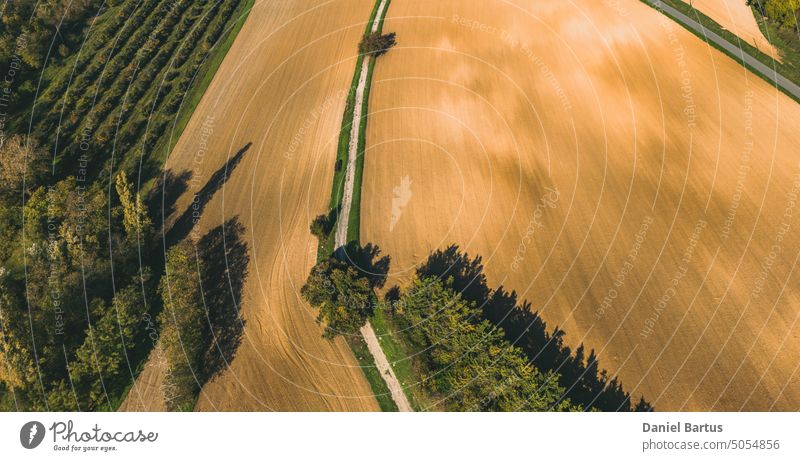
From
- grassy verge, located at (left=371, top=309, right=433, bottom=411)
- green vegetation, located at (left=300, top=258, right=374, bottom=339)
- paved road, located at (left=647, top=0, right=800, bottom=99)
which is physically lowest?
grassy verge, located at (left=371, top=309, right=433, bottom=411)

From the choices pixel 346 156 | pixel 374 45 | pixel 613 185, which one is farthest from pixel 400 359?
pixel 374 45

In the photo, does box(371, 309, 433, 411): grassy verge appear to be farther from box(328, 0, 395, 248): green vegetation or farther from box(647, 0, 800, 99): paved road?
box(647, 0, 800, 99): paved road

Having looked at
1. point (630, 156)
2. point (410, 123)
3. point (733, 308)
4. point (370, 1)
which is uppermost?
point (370, 1)

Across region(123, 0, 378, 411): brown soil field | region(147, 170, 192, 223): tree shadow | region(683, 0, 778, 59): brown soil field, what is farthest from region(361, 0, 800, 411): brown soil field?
region(147, 170, 192, 223): tree shadow

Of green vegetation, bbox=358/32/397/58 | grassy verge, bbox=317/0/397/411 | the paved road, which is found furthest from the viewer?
green vegetation, bbox=358/32/397/58

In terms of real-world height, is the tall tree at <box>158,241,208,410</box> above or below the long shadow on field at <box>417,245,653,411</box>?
below

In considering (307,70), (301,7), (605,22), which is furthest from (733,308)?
(301,7)
